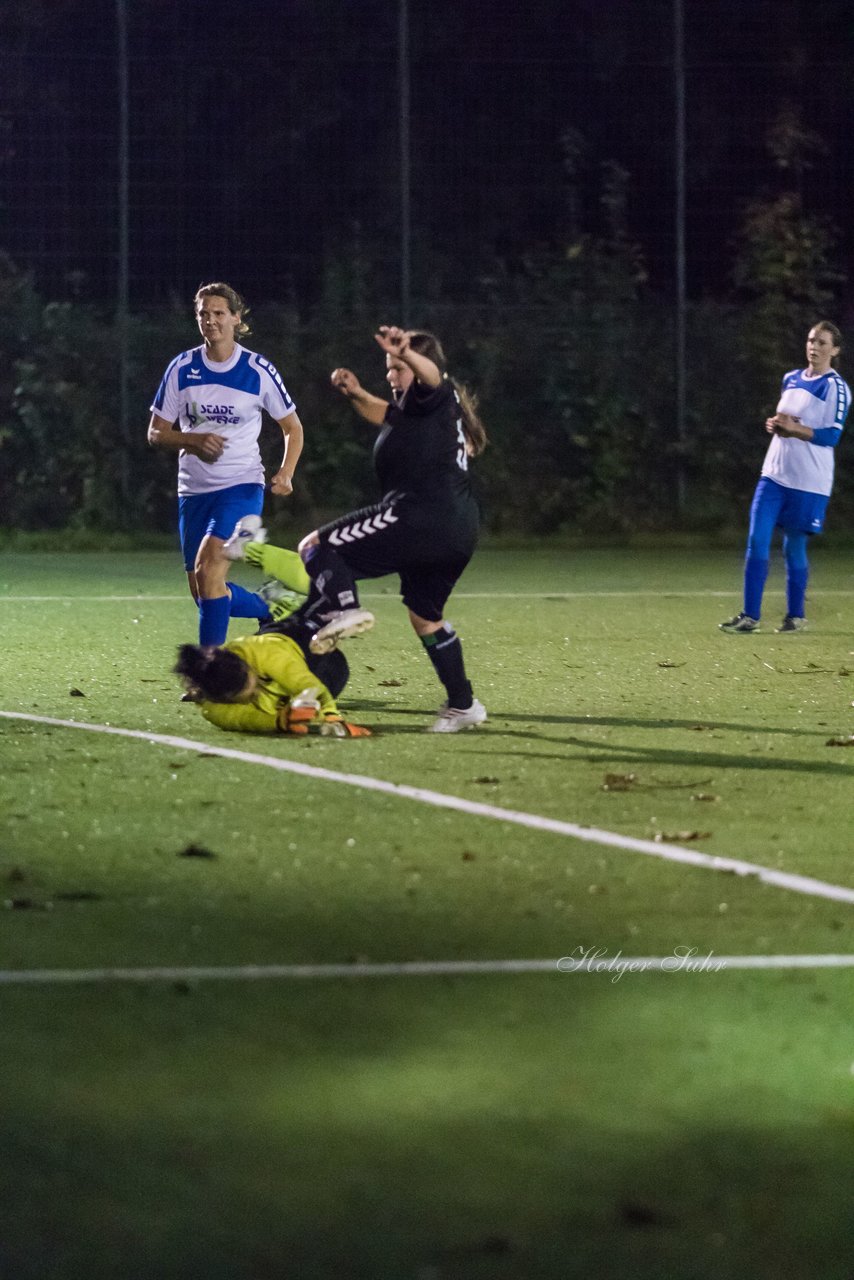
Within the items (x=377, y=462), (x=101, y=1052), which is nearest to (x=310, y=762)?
(x=377, y=462)

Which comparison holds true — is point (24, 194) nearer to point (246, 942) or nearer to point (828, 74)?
point (828, 74)

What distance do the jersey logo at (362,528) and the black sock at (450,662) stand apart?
1.65 ft

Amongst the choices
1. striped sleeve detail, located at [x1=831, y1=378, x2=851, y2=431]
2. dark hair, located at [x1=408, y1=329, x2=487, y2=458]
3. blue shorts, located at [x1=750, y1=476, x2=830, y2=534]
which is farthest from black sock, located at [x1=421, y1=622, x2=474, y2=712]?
striped sleeve detail, located at [x1=831, y1=378, x2=851, y2=431]

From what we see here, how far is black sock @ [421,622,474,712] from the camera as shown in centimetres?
982

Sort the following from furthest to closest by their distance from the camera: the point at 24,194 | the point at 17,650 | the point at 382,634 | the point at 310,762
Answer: the point at 24,194 → the point at 382,634 → the point at 17,650 → the point at 310,762

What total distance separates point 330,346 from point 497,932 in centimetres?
2001

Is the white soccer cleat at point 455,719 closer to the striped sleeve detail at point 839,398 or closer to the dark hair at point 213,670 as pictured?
the dark hair at point 213,670

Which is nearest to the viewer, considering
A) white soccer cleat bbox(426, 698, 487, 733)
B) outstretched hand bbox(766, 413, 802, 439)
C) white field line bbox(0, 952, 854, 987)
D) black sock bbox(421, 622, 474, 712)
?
white field line bbox(0, 952, 854, 987)

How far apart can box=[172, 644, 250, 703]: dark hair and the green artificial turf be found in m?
0.24

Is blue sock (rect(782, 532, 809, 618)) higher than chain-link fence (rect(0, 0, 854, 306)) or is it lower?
lower

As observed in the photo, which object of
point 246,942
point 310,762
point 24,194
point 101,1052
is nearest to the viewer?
point 101,1052

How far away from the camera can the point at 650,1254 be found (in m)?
3.65

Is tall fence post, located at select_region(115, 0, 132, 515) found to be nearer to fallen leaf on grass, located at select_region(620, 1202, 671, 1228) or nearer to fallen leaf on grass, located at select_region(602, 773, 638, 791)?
fallen leaf on grass, located at select_region(602, 773, 638, 791)

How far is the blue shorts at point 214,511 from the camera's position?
11391 mm
